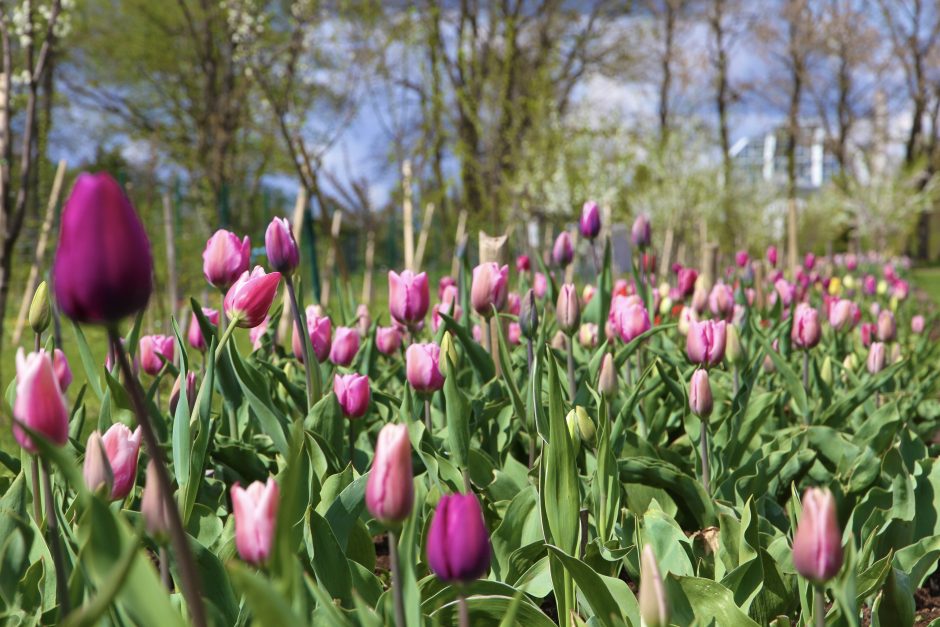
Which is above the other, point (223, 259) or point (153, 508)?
point (223, 259)

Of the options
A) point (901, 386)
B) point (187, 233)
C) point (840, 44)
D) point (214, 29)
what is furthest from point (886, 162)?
point (901, 386)

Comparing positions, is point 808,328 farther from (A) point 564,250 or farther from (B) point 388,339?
(B) point 388,339

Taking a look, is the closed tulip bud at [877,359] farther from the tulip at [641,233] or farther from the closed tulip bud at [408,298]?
the closed tulip bud at [408,298]

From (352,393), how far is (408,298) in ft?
0.94

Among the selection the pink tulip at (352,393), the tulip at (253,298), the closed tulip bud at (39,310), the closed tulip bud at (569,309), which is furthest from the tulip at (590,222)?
the closed tulip bud at (39,310)

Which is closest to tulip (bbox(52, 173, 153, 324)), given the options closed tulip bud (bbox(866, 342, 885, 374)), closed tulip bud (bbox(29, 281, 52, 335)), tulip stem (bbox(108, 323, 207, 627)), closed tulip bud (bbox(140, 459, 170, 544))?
tulip stem (bbox(108, 323, 207, 627))

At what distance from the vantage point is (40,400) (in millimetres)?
628

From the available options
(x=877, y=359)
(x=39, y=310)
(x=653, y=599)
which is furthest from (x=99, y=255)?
(x=877, y=359)

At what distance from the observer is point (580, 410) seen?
4.00ft

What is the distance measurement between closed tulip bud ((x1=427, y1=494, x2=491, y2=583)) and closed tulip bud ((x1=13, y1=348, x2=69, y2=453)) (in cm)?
31

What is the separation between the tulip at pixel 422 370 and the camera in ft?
4.59

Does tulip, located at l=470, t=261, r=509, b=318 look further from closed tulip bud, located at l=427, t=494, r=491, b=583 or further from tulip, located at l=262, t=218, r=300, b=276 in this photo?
closed tulip bud, located at l=427, t=494, r=491, b=583

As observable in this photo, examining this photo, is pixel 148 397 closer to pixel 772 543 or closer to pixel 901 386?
pixel 772 543

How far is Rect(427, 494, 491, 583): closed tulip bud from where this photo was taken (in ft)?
2.05
